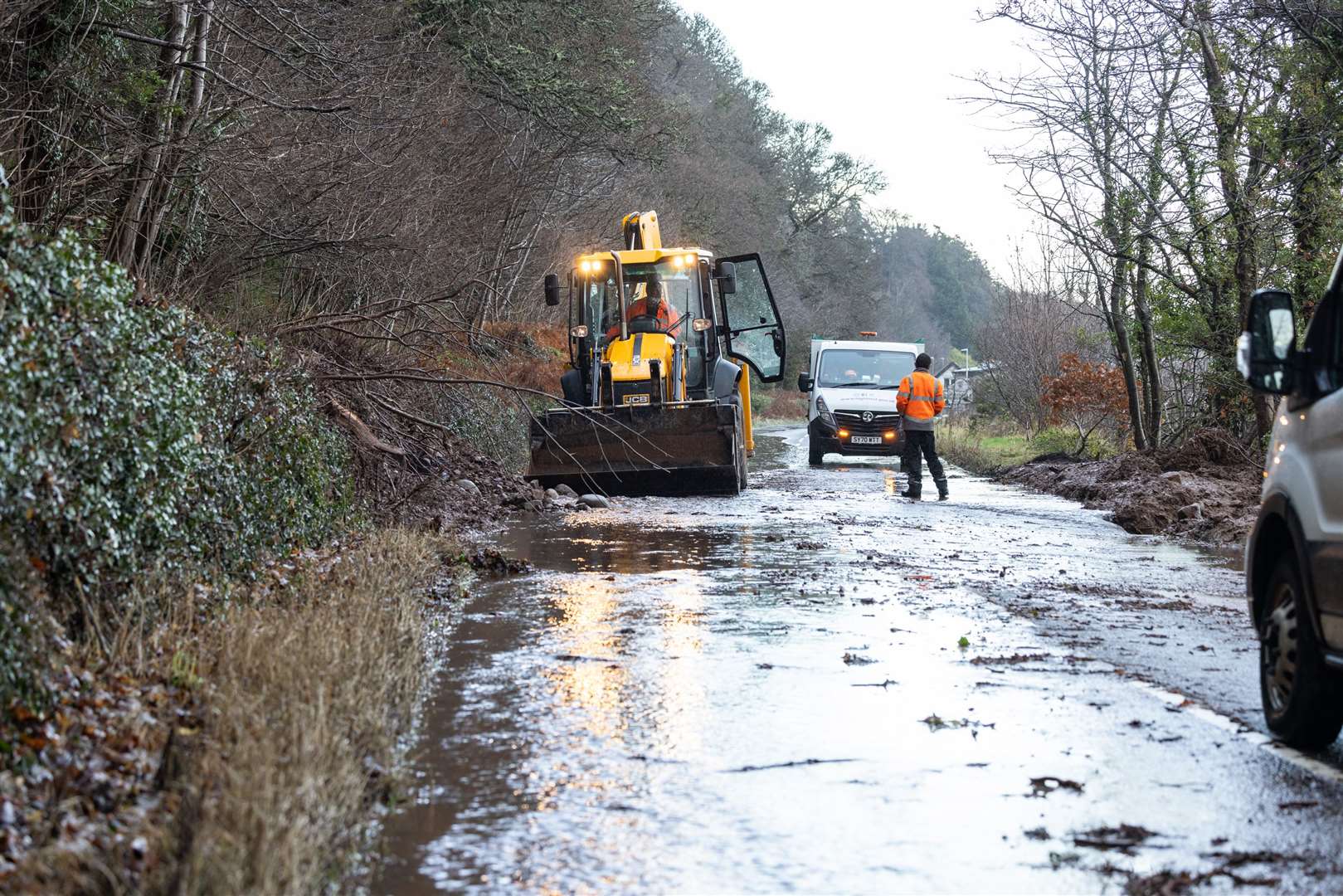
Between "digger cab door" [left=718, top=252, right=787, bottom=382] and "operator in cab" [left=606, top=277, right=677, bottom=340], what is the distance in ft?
3.29

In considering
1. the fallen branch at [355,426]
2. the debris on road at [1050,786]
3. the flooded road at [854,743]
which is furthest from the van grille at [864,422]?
the debris on road at [1050,786]

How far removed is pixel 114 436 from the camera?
6980 mm

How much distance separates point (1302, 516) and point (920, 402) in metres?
15.2

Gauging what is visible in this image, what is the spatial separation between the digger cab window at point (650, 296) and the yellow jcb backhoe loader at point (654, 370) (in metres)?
0.02

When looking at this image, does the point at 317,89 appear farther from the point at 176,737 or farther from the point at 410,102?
the point at 176,737

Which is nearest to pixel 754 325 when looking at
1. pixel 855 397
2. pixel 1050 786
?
pixel 855 397

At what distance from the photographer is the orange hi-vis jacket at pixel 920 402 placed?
831 inches

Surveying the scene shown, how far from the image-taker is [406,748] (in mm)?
6340

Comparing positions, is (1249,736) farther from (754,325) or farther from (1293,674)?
(754,325)

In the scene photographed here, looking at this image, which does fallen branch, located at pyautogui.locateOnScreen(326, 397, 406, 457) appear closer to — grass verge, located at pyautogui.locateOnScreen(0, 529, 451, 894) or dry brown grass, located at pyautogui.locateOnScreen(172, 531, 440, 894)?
dry brown grass, located at pyautogui.locateOnScreen(172, 531, 440, 894)

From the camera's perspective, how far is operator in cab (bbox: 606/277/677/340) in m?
21.5

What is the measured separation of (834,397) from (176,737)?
25165mm

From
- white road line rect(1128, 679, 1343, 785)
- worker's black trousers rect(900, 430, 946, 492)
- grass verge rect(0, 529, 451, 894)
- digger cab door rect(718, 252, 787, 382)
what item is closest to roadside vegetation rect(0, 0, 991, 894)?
grass verge rect(0, 529, 451, 894)

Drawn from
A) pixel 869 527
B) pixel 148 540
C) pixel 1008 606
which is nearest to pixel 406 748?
pixel 148 540
